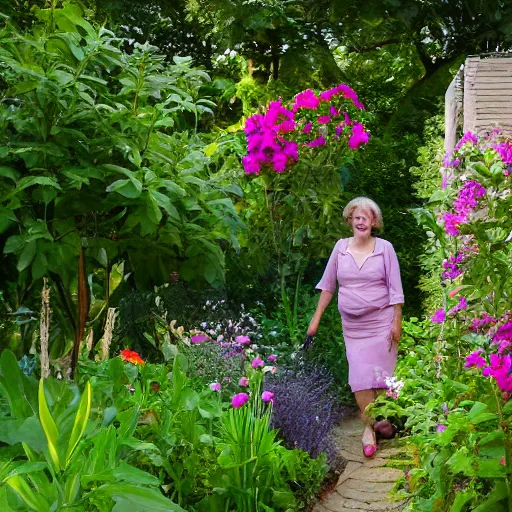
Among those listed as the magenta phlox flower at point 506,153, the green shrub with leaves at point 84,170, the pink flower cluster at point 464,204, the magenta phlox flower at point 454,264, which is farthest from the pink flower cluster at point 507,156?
the green shrub with leaves at point 84,170

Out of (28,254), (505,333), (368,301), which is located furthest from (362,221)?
(505,333)

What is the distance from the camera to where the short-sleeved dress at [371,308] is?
5.38 metres

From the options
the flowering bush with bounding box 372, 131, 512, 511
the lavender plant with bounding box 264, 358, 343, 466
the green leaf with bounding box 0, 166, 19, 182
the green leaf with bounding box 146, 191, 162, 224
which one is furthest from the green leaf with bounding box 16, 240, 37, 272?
the lavender plant with bounding box 264, 358, 343, 466

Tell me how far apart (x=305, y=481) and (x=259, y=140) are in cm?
315

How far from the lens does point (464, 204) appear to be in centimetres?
320

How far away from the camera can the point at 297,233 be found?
6.55 metres

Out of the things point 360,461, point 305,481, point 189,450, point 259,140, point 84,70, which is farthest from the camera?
point 259,140

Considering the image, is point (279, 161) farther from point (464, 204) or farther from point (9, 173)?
point (9, 173)

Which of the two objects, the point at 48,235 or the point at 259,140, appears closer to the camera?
the point at 48,235

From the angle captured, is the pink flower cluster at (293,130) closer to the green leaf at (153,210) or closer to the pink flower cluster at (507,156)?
the pink flower cluster at (507,156)

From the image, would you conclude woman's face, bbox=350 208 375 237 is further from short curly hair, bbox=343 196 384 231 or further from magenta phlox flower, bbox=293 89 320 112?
magenta phlox flower, bbox=293 89 320 112

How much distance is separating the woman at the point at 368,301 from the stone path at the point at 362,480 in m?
0.30

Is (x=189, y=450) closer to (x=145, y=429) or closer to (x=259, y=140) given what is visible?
(x=145, y=429)

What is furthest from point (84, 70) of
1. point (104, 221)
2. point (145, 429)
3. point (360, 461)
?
point (360, 461)
